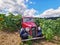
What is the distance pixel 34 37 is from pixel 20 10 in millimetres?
647

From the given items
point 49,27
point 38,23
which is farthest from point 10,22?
point 49,27

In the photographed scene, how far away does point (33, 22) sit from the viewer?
16.0 feet

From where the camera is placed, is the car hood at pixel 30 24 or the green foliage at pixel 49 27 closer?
the car hood at pixel 30 24

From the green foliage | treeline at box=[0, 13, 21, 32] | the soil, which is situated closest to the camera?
the soil

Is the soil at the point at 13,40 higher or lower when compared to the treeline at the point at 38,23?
lower

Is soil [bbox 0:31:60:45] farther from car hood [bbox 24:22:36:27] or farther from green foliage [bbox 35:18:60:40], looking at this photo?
car hood [bbox 24:22:36:27]

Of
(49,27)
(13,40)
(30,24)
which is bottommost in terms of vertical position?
(13,40)

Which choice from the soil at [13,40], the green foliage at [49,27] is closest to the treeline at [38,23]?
the green foliage at [49,27]

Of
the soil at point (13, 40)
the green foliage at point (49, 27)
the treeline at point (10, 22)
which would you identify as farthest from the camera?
the green foliage at point (49, 27)

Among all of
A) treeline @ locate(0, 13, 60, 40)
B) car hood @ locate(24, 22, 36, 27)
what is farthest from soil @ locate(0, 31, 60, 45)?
car hood @ locate(24, 22, 36, 27)

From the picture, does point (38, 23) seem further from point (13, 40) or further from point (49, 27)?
point (13, 40)

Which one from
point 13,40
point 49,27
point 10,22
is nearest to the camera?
point 13,40

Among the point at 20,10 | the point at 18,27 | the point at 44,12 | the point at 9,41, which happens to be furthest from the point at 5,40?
the point at 44,12

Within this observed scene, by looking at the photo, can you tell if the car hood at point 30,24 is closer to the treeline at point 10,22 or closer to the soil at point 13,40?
the treeline at point 10,22
